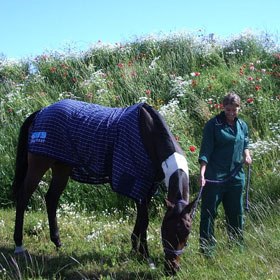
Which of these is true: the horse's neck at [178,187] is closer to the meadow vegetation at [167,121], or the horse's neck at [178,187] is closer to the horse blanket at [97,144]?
the horse blanket at [97,144]

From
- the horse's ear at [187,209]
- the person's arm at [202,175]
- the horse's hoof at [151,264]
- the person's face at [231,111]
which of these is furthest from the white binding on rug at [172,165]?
the horse's hoof at [151,264]

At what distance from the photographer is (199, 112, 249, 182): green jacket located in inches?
142

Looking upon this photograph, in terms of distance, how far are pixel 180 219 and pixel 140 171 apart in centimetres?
75

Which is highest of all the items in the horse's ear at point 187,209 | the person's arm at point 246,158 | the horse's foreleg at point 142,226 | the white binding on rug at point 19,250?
the person's arm at point 246,158

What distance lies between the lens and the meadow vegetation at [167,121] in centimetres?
354

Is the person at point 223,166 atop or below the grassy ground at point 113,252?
atop

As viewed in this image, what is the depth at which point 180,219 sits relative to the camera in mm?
2930

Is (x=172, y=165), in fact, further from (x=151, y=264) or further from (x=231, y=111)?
(x=151, y=264)

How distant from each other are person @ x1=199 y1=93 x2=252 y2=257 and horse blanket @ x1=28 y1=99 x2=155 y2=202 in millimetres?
595

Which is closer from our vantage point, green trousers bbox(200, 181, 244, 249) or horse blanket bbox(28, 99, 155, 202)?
horse blanket bbox(28, 99, 155, 202)

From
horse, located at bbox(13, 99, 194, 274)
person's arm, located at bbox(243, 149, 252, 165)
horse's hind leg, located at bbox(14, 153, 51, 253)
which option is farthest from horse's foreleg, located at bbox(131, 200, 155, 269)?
horse's hind leg, located at bbox(14, 153, 51, 253)

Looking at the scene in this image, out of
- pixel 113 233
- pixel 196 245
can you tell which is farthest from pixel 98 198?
pixel 196 245

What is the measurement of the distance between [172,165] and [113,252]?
137 centimetres

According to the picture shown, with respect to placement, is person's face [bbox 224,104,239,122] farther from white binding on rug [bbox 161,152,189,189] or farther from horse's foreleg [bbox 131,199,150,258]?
horse's foreleg [bbox 131,199,150,258]
